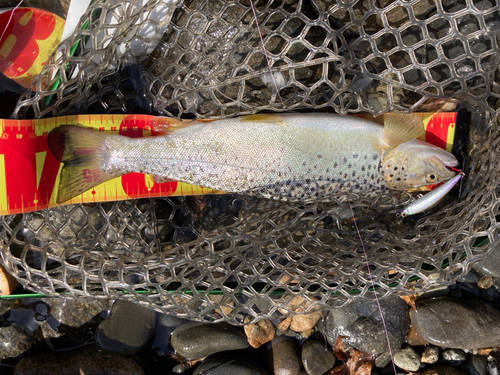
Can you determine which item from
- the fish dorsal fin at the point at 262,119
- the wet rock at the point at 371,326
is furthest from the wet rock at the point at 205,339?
the fish dorsal fin at the point at 262,119

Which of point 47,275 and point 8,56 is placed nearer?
point 47,275

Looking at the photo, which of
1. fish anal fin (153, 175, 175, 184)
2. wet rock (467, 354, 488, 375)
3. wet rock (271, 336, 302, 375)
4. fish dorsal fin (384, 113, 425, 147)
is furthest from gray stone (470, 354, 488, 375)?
fish anal fin (153, 175, 175, 184)

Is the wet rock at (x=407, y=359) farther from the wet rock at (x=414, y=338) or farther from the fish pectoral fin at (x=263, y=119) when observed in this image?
the fish pectoral fin at (x=263, y=119)

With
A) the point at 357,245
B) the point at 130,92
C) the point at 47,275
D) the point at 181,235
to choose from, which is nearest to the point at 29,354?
the point at 47,275

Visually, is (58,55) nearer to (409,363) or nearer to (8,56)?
(8,56)

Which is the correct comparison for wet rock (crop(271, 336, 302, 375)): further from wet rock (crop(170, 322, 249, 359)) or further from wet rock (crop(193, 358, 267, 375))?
wet rock (crop(170, 322, 249, 359))

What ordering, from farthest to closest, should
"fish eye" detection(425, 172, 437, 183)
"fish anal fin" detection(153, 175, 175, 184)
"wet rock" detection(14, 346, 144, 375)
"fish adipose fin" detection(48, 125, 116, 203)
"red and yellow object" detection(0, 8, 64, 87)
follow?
1. "wet rock" detection(14, 346, 144, 375)
2. "red and yellow object" detection(0, 8, 64, 87)
3. "fish anal fin" detection(153, 175, 175, 184)
4. "fish eye" detection(425, 172, 437, 183)
5. "fish adipose fin" detection(48, 125, 116, 203)

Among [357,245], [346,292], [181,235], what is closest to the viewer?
[346,292]
